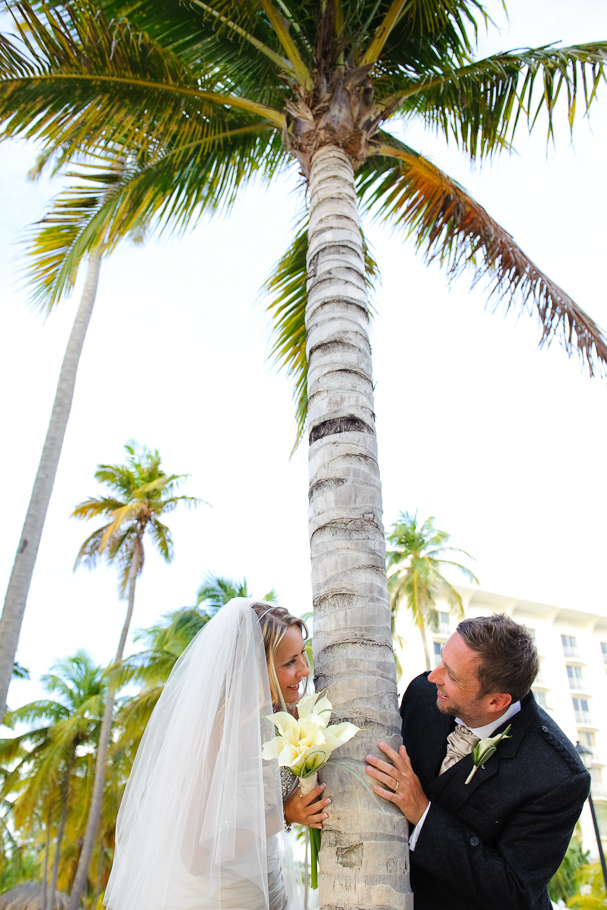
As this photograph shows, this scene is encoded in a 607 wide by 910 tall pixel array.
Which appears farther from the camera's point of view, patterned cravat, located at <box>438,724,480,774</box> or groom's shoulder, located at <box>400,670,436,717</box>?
groom's shoulder, located at <box>400,670,436,717</box>

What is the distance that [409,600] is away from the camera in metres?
32.1

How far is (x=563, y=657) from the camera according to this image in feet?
156

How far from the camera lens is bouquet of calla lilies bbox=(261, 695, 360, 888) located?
2209mm

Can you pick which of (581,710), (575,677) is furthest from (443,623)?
(581,710)

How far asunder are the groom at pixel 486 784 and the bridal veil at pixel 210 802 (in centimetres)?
56

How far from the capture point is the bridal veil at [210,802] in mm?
2461

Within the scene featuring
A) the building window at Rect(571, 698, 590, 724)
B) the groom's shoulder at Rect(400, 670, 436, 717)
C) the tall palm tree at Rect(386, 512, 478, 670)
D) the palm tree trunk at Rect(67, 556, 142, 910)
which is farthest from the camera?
the building window at Rect(571, 698, 590, 724)

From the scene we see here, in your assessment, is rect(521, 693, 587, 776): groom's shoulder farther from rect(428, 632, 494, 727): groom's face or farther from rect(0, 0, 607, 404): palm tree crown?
rect(0, 0, 607, 404): palm tree crown

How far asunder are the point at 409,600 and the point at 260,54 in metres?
29.5

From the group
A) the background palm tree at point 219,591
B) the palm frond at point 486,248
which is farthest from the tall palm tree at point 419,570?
the palm frond at point 486,248

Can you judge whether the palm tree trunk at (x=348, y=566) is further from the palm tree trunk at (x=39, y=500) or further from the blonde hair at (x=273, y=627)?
the palm tree trunk at (x=39, y=500)

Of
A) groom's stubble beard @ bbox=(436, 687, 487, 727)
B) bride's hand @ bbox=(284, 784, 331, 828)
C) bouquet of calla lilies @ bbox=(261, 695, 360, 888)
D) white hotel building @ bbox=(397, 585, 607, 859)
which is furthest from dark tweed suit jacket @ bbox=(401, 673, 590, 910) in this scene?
white hotel building @ bbox=(397, 585, 607, 859)

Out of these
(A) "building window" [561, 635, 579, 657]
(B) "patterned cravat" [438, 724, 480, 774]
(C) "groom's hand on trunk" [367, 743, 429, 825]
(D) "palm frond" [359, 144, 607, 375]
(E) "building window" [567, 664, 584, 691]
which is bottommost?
(C) "groom's hand on trunk" [367, 743, 429, 825]

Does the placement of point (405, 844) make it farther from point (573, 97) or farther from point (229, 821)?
point (573, 97)
